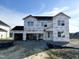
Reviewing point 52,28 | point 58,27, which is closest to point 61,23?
point 58,27

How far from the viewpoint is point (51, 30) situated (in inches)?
1641

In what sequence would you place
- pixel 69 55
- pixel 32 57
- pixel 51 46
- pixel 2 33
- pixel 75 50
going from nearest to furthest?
pixel 32 57
pixel 69 55
pixel 75 50
pixel 51 46
pixel 2 33

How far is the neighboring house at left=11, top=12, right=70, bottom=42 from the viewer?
4062 cm

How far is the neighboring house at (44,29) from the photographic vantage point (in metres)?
40.6

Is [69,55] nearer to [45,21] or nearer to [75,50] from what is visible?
[75,50]

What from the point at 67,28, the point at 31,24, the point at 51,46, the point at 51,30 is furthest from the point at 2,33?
the point at 51,46

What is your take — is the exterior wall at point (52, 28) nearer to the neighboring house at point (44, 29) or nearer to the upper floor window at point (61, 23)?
the neighboring house at point (44, 29)

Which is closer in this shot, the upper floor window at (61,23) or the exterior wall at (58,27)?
the exterior wall at (58,27)

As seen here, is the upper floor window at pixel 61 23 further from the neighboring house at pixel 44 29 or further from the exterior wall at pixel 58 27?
the exterior wall at pixel 58 27

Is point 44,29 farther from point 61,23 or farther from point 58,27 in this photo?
point 61,23

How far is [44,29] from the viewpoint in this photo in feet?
142

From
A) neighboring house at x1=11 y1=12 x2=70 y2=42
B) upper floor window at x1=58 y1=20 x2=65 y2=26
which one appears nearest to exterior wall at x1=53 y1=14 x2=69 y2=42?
neighboring house at x1=11 y1=12 x2=70 y2=42

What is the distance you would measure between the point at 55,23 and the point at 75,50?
14.6 m

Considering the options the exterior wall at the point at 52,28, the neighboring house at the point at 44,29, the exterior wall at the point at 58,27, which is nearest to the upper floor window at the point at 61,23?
the neighboring house at the point at 44,29
